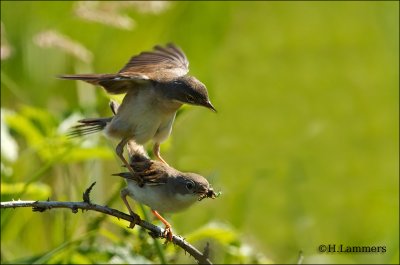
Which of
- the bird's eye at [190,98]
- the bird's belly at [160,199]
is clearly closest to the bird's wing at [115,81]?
the bird's eye at [190,98]

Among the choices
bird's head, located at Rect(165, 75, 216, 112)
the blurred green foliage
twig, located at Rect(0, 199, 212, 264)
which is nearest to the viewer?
twig, located at Rect(0, 199, 212, 264)

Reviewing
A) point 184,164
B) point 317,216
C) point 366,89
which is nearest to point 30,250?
point 184,164

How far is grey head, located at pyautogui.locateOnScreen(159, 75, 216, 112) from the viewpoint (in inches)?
125

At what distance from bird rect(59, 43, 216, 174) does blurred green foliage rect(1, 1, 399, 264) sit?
105 cm

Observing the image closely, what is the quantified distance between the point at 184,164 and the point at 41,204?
319 centimetres

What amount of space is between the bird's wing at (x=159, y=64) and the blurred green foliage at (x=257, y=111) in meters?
A: 0.84

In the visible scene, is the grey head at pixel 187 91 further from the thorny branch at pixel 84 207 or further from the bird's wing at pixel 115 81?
the thorny branch at pixel 84 207

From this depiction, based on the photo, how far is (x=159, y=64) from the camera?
371 centimetres

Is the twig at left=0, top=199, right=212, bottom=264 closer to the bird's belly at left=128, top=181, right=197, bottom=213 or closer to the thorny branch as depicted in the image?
the thorny branch

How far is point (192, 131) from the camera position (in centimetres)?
692

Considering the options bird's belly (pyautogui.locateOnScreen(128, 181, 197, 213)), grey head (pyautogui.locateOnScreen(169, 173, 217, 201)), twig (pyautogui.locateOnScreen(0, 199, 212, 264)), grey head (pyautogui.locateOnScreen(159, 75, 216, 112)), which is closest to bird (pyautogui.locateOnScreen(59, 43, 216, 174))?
grey head (pyautogui.locateOnScreen(159, 75, 216, 112))

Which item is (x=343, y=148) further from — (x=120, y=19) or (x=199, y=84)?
(x=199, y=84)

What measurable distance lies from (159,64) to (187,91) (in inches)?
20.8

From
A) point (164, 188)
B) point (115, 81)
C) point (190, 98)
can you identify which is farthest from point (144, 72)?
point (164, 188)
